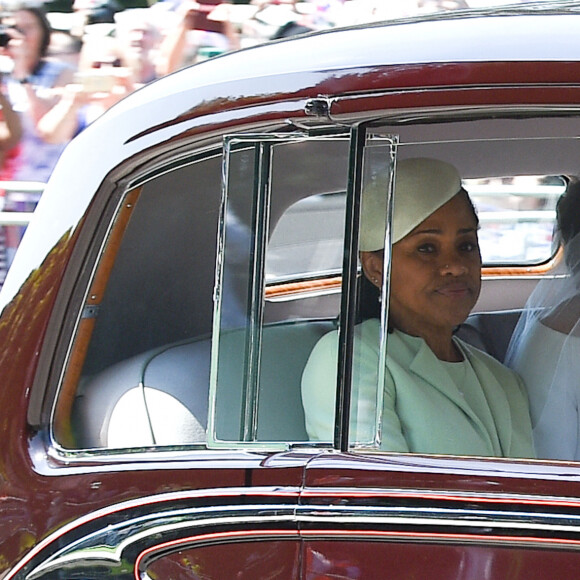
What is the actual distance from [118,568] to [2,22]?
3.85m

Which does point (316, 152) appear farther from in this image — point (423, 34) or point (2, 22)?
point (2, 22)

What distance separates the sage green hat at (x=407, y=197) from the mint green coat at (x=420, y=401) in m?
0.13

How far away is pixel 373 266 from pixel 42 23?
12.2ft

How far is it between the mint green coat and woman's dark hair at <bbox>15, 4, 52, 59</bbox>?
3.48 metres

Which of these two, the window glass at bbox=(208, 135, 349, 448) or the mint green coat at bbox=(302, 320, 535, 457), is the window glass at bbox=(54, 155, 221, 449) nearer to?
the window glass at bbox=(208, 135, 349, 448)

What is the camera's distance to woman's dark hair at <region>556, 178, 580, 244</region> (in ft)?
6.82

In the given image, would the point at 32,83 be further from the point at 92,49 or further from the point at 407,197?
the point at 407,197

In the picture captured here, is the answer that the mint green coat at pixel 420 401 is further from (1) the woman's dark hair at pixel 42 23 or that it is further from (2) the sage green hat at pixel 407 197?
(1) the woman's dark hair at pixel 42 23

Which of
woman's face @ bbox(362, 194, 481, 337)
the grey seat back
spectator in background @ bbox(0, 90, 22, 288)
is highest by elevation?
spectator in background @ bbox(0, 90, 22, 288)

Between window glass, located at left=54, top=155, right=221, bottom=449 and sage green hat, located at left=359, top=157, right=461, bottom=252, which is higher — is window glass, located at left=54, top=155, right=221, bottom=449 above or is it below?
below

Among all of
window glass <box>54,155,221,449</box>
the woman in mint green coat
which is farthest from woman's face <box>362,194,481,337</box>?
window glass <box>54,155,221,449</box>

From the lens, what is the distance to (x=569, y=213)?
220cm

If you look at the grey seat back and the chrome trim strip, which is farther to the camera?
the grey seat back

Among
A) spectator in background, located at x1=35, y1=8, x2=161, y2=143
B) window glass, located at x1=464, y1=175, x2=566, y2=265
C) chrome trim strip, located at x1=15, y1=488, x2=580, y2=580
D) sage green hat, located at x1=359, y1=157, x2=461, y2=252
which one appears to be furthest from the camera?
spectator in background, located at x1=35, y1=8, x2=161, y2=143
